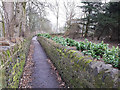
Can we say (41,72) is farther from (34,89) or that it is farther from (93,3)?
(93,3)

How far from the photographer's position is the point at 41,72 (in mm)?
4781

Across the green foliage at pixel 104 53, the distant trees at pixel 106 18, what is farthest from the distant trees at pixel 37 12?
the distant trees at pixel 106 18

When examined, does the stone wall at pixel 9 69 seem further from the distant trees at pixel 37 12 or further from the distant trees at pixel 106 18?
the distant trees at pixel 106 18

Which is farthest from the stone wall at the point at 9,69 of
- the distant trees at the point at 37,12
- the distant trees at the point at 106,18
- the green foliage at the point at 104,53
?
the distant trees at the point at 106,18

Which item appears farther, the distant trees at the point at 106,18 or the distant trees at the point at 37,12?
the distant trees at the point at 106,18

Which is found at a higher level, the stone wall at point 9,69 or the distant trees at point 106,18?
the distant trees at point 106,18

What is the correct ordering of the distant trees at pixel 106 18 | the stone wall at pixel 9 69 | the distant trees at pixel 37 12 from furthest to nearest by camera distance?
1. the distant trees at pixel 106 18
2. the distant trees at pixel 37 12
3. the stone wall at pixel 9 69

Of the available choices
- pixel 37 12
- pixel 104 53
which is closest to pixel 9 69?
pixel 104 53

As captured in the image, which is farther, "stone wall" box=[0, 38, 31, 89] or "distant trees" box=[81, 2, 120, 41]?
"distant trees" box=[81, 2, 120, 41]

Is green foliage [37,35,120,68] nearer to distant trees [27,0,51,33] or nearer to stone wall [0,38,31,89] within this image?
stone wall [0,38,31,89]

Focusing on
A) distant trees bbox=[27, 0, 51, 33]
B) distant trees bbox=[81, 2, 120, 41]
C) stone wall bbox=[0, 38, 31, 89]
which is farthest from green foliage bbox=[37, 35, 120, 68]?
distant trees bbox=[81, 2, 120, 41]

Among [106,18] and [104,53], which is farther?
[106,18]

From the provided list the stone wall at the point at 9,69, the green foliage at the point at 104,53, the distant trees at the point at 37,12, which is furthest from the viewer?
the distant trees at the point at 37,12

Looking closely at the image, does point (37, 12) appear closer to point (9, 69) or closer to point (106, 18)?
point (106, 18)
